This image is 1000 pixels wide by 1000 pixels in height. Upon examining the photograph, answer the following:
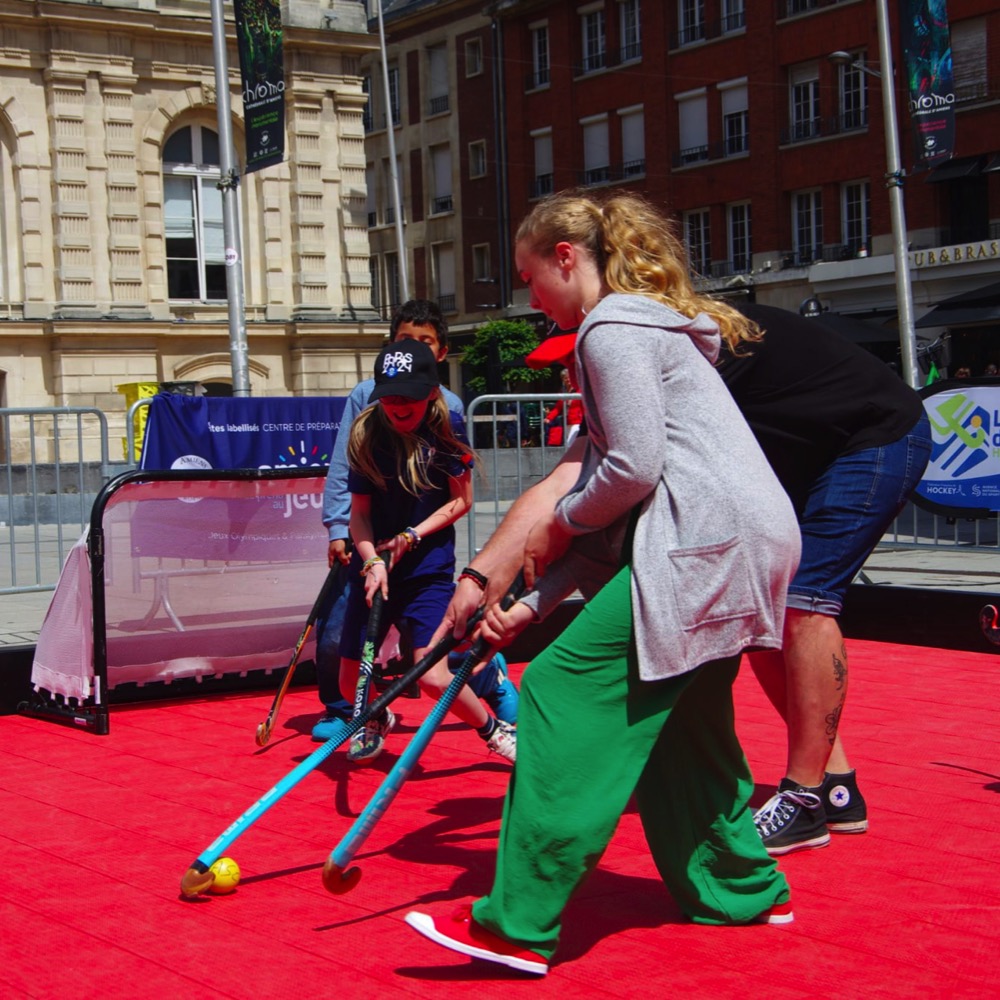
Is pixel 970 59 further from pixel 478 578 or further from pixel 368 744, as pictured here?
pixel 478 578

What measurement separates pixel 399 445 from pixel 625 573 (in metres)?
2.18

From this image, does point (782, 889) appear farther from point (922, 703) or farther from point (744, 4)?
point (744, 4)

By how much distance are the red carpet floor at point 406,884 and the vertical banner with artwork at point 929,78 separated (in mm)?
15314

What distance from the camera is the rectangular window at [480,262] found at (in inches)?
1969

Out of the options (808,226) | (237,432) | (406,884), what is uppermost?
(808,226)

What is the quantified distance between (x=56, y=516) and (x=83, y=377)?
19410mm

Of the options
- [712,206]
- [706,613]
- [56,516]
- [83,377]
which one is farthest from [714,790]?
[712,206]

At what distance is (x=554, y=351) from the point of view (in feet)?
12.3

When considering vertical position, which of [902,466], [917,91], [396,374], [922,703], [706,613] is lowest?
[922,703]

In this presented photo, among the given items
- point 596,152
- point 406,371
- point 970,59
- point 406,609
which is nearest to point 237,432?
point 406,609

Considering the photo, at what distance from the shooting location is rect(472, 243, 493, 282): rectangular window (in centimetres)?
5000

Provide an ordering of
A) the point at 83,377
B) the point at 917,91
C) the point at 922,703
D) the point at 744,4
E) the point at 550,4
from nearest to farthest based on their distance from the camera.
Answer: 1. the point at 922,703
2. the point at 917,91
3. the point at 83,377
4. the point at 744,4
5. the point at 550,4

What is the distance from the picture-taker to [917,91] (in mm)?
20234

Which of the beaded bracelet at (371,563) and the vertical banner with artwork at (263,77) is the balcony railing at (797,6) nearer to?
the vertical banner with artwork at (263,77)
